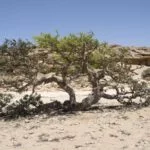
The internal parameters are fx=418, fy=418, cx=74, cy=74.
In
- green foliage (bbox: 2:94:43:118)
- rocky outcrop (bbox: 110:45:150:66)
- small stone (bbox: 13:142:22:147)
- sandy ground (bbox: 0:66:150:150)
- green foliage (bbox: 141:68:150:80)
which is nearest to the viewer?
sandy ground (bbox: 0:66:150:150)

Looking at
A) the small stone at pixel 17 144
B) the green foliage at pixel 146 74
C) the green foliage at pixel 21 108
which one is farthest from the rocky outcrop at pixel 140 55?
the small stone at pixel 17 144

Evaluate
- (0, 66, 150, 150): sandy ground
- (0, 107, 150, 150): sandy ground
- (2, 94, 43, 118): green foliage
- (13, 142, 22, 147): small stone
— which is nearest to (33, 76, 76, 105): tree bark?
(2, 94, 43, 118): green foliage

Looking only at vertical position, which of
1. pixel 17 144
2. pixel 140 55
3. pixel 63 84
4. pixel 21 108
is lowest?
pixel 17 144

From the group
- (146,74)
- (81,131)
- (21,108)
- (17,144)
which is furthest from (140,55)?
(17,144)

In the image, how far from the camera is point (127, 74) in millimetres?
14891

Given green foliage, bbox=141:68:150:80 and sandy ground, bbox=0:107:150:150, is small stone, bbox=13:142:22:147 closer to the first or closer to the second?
sandy ground, bbox=0:107:150:150

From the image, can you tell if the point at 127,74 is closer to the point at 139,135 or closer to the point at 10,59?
the point at 10,59

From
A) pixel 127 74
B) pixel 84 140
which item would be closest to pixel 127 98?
pixel 127 74

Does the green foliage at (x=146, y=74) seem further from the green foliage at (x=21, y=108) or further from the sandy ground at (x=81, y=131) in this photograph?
the sandy ground at (x=81, y=131)

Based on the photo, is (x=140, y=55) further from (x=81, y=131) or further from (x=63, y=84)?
(x=81, y=131)

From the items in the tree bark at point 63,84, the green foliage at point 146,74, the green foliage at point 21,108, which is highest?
the green foliage at point 146,74

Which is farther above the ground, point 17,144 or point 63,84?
point 63,84

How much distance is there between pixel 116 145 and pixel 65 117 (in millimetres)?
3551

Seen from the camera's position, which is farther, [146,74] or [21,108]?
[146,74]
